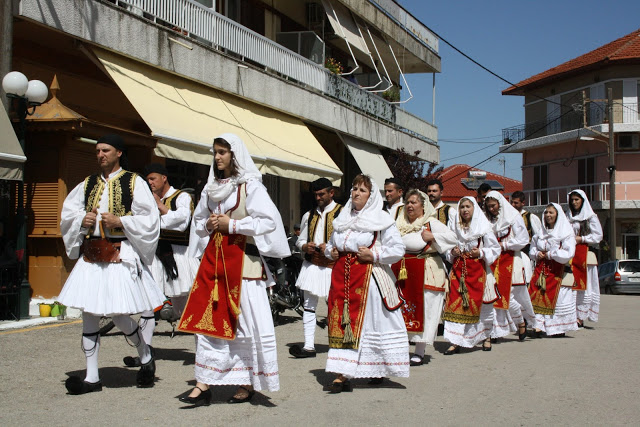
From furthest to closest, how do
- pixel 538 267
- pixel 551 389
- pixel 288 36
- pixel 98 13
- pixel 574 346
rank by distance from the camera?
pixel 288 36 < pixel 98 13 < pixel 538 267 < pixel 574 346 < pixel 551 389

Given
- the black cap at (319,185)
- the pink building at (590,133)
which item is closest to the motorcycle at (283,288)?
the black cap at (319,185)

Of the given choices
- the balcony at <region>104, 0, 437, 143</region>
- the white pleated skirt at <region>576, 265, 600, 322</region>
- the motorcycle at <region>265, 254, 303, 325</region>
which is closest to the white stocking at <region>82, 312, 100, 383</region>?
the motorcycle at <region>265, 254, 303, 325</region>

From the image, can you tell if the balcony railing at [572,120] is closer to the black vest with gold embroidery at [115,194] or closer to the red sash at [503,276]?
the red sash at [503,276]

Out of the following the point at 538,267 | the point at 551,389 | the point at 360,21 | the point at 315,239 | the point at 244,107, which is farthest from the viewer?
the point at 360,21

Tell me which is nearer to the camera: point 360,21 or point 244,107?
point 244,107

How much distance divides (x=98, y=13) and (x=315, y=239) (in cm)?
612

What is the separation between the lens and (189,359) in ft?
27.9

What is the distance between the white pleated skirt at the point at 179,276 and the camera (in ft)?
28.3

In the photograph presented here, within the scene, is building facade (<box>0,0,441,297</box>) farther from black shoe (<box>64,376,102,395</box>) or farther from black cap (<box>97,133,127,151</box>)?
black shoe (<box>64,376,102,395</box>)

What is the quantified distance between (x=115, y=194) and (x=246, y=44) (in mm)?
12485

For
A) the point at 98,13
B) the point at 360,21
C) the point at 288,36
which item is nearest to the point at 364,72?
the point at 360,21

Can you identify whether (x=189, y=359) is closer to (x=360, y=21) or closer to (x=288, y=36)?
(x=288, y=36)

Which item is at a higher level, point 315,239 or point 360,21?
point 360,21

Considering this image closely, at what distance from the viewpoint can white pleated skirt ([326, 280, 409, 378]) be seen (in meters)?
7.05
